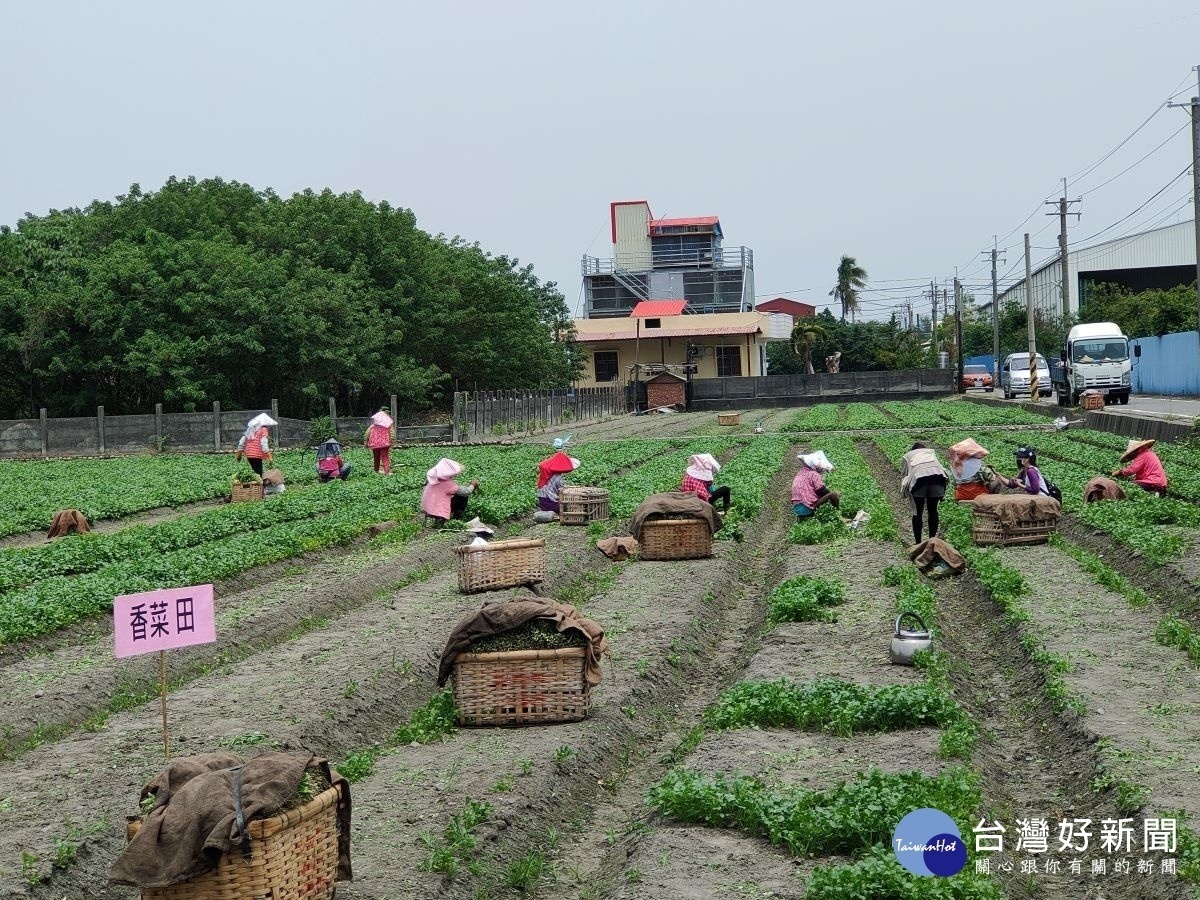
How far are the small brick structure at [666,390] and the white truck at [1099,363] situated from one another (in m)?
34.9

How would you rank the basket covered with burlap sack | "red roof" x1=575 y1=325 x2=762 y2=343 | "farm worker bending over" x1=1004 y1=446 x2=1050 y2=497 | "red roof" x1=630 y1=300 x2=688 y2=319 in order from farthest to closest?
1. "red roof" x1=630 y1=300 x2=688 y2=319
2. "red roof" x1=575 y1=325 x2=762 y2=343
3. "farm worker bending over" x1=1004 y1=446 x2=1050 y2=497
4. the basket covered with burlap sack

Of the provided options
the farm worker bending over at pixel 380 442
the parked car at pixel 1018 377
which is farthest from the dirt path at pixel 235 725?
the parked car at pixel 1018 377

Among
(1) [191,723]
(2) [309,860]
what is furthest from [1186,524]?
(2) [309,860]

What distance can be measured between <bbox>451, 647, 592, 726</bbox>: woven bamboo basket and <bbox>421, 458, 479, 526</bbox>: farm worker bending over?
11296 mm

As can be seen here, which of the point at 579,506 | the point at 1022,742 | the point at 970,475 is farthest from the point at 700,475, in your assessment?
the point at 1022,742

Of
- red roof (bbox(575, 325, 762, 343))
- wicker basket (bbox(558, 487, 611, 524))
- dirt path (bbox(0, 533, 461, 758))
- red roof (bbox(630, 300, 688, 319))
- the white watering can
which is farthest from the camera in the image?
red roof (bbox(630, 300, 688, 319))

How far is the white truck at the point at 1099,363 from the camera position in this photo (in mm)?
54312

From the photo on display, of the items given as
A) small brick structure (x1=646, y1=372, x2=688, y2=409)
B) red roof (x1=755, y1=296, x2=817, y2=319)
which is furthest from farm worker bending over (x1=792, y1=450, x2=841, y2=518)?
red roof (x1=755, y1=296, x2=817, y2=319)

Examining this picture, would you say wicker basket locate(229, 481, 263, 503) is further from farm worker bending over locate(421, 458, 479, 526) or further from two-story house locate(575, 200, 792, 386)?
two-story house locate(575, 200, 792, 386)

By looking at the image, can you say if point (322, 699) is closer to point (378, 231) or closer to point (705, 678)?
point (705, 678)

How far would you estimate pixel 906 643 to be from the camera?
462 inches

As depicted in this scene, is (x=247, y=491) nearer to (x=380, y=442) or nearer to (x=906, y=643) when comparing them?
(x=380, y=442)

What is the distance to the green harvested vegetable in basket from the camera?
10578 millimetres

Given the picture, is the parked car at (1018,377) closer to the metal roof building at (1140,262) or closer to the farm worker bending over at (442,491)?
the metal roof building at (1140,262)
